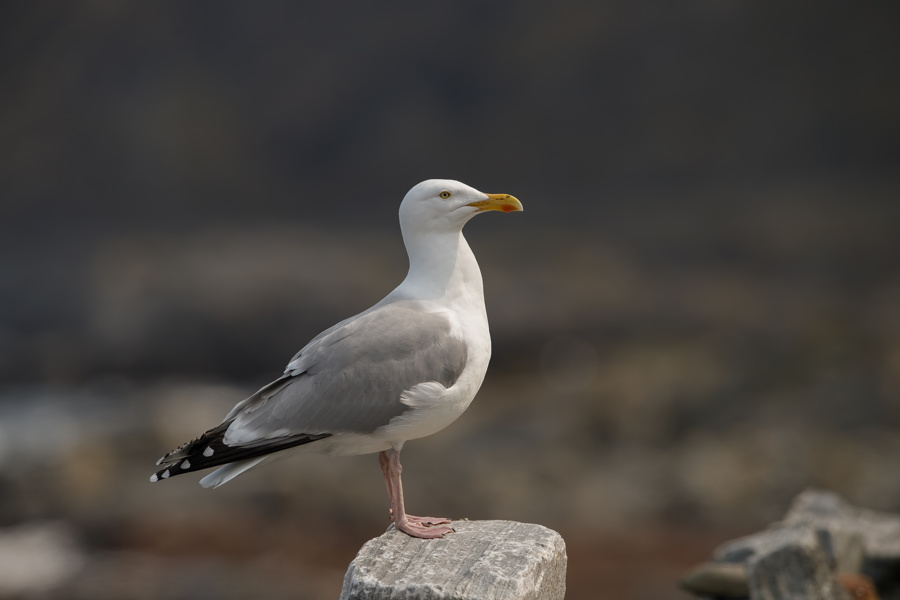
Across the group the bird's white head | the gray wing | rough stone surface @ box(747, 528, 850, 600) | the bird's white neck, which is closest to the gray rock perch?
the gray wing

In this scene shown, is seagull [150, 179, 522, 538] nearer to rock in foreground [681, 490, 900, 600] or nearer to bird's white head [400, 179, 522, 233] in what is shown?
bird's white head [400, 179, 522, 233]

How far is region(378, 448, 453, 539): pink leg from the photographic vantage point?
9.00 ft

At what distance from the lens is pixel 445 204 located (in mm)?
2904

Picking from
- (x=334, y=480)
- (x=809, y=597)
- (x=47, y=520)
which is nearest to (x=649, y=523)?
(x=334, y=480)

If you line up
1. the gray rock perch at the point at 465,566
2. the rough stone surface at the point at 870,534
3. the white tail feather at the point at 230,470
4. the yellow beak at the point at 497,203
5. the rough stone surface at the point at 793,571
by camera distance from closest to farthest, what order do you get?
the gray rock perch at the point at 465,566
the white tail feather at the point at 230,470
the yellow beak at the point at 497,203
the rough stone surface at the point at 793,571
the rough stone surface at the point at 870,534

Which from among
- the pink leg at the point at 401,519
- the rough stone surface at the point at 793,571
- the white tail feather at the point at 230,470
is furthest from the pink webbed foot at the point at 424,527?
the rough stone surface at the point at 793,571

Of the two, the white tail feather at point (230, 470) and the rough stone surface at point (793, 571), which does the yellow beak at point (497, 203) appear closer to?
the white tail feather at point (230, 470)

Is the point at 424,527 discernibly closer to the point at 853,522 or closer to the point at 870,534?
the point at 870,534

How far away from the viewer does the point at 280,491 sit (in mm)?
7688

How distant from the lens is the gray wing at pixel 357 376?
271cm

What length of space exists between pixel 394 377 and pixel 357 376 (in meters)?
0.11

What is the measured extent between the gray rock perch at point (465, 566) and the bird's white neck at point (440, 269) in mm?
688

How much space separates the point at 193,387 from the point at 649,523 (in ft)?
20.2

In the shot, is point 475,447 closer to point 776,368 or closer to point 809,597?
point 776,368
